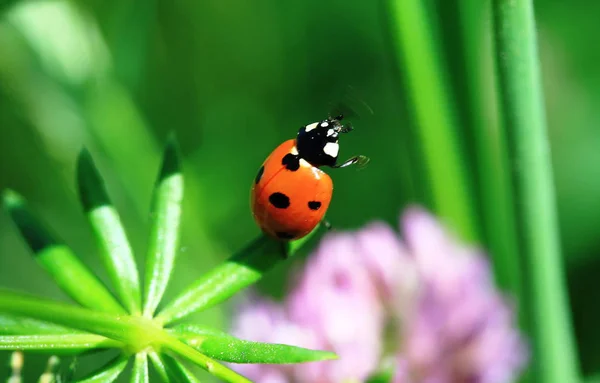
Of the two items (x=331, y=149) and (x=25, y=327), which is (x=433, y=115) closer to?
(x=331, y=149)

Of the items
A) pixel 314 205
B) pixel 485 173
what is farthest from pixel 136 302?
pixel 485 173

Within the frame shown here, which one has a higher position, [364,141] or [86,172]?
[86,172]

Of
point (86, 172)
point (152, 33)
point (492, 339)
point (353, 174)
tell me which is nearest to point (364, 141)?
point (353, 174)

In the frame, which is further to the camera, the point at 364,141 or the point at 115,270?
the point at 364,141

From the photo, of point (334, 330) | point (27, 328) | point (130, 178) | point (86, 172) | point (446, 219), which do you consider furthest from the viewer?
point (130, 178)

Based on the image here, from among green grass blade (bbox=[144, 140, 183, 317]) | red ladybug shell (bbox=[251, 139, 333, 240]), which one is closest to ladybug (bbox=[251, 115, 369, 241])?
red ladybug shell (bbox=[251, 139, 333, 240])

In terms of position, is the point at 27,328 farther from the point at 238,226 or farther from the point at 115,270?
the point at 238,226

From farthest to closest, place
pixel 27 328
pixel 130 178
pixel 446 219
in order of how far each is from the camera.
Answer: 1. pixel 130 178
2. pixel 446 219
3. pixel 27 328
